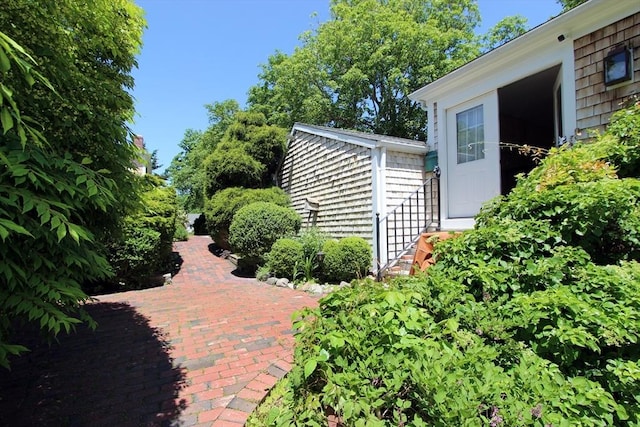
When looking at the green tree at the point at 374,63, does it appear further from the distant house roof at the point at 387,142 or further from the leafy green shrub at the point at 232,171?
the distant house roof at the point at 387,142

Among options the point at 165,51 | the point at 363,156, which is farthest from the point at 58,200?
the point at 165,51

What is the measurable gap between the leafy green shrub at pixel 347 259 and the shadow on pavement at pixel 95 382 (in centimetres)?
358

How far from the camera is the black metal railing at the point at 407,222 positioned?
265 inches

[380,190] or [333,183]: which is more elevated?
[333,183]

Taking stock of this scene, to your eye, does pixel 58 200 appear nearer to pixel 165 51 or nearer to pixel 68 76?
pixel 68 76

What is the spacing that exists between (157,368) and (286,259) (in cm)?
422

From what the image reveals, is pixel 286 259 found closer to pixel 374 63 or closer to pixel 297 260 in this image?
pixel 297 260

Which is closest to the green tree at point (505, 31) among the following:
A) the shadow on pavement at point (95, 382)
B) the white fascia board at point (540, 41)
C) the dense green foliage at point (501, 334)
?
the white fascia board at point (540, 41)

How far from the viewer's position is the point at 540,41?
4.85 meters

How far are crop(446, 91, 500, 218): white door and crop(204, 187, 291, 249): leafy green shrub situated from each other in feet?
19.2

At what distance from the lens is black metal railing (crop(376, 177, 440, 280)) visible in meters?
6.74

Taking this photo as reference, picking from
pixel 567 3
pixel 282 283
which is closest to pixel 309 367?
pixel 282 283

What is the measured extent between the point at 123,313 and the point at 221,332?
2.23 m

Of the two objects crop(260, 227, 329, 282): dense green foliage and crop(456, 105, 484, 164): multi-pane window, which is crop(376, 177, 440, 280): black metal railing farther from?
crop(260, 227, 329, 282): dense green foliage
